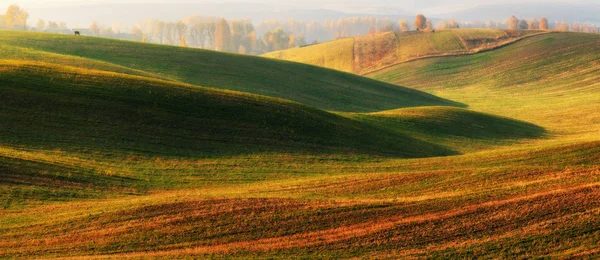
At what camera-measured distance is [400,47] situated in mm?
126812

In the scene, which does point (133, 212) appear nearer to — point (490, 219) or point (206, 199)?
point (206, 199)

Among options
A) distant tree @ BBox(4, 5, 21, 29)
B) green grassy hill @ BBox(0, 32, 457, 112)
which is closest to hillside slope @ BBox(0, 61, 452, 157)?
green grassy hill @ BBox(0, 32, 457, 112)

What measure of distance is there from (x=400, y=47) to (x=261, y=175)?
10186cm

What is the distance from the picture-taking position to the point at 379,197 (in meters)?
25.0

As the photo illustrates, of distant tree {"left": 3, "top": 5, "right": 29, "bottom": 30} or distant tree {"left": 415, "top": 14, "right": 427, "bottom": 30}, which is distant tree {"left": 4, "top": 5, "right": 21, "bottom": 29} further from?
distant tree {"left": 415, "top": 14, "right": 427, "bottom": 30}

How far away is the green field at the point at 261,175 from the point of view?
19.7 metres

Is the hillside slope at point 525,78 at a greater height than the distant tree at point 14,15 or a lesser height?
lesser

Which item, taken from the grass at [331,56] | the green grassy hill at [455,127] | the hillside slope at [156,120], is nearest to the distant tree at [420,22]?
the grass at [331,56]

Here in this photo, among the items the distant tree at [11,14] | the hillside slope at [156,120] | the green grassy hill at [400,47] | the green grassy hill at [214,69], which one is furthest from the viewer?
the distant tree at [11,14]

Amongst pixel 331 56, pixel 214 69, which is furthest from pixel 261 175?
pixel 331 56

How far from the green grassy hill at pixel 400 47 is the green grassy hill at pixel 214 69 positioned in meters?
40.1

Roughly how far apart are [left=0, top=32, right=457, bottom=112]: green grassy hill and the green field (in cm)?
93

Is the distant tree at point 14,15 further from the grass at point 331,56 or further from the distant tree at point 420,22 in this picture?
the distant tree at point 420,22

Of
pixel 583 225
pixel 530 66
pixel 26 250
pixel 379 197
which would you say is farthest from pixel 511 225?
pixel 530 66
